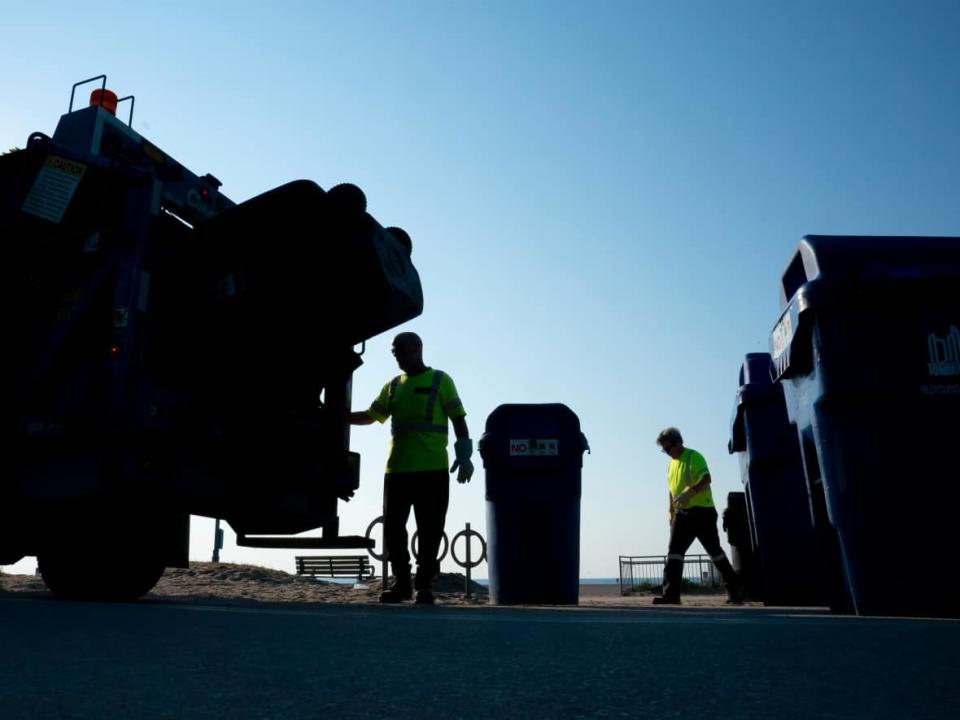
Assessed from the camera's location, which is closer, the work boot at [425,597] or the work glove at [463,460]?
the work boot at [425,597]

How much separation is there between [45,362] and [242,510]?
131 cm

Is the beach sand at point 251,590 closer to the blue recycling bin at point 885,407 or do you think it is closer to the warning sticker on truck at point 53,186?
the warning sticker on truck at point 53,186

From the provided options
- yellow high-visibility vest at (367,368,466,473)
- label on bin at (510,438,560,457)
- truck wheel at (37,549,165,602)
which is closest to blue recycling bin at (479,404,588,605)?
label on bin at (510,438,560,457)

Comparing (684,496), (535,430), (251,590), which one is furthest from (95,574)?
(684,496)

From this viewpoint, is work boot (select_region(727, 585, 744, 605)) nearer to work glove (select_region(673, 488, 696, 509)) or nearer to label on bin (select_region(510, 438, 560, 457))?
work glove (select_region(673, 488, 696, 509))

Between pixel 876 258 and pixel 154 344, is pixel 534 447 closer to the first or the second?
pixel 154 344

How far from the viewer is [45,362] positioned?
15.7ft

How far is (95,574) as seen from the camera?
512 cm

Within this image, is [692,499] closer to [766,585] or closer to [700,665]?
[766,585]

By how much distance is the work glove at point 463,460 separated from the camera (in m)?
6.09

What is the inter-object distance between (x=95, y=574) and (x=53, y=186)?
216 cm

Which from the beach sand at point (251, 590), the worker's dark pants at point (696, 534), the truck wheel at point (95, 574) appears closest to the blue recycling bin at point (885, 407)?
the beach sand at point (251, 590)

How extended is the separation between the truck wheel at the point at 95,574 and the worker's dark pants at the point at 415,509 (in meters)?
1.42

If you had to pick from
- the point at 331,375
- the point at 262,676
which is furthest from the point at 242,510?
the point at 262,676
